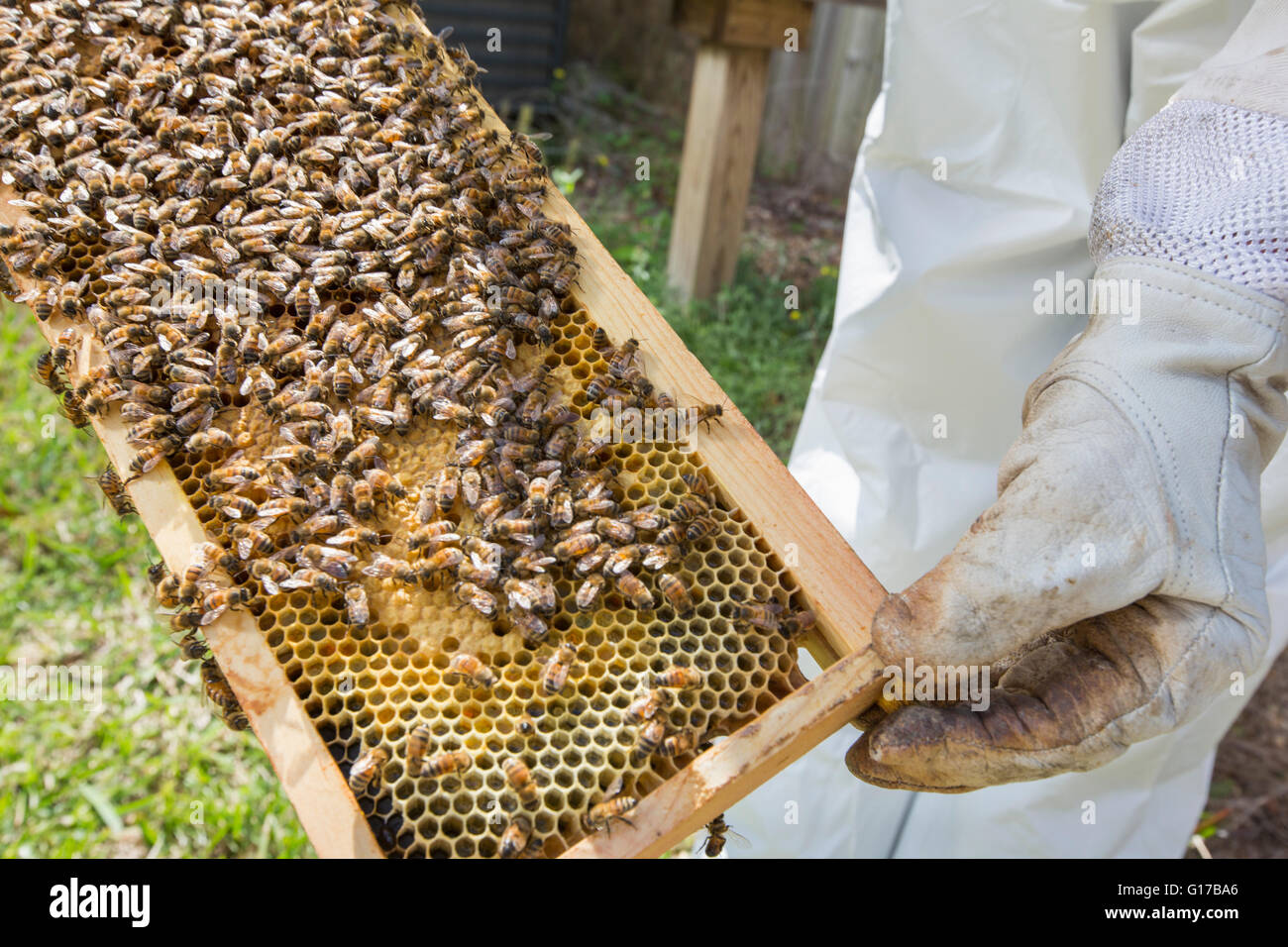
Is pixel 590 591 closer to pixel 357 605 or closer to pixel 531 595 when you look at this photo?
pixel 531 595

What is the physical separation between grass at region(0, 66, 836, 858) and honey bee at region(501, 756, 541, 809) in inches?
83.8

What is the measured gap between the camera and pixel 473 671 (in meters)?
2.34

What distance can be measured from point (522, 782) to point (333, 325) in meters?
1.68

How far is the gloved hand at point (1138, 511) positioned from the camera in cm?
223

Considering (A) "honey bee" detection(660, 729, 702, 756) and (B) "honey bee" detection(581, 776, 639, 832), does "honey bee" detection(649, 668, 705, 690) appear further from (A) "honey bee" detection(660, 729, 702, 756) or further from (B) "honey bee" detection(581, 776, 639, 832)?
(B) "honey bee" detection(581, 776, 639, 832)

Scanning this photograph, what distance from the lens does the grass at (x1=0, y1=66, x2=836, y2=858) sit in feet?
14.8

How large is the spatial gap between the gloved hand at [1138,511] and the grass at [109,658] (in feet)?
10.3

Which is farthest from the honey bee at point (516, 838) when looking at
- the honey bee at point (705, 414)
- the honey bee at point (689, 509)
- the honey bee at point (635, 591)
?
the honey bee at point (705, 414)

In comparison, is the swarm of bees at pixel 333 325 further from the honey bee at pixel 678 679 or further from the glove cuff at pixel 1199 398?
the glove cuff at pixel 1199 398

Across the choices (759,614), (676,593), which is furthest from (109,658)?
(759,614)

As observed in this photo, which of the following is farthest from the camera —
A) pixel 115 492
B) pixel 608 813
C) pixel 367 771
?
pixel 115 492

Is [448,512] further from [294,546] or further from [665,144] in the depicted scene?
[665,144]

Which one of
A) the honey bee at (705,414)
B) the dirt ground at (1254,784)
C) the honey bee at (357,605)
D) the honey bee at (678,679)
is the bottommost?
the dirt ground at (1254,784)

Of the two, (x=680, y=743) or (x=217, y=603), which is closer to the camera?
(x=680, y=743)
